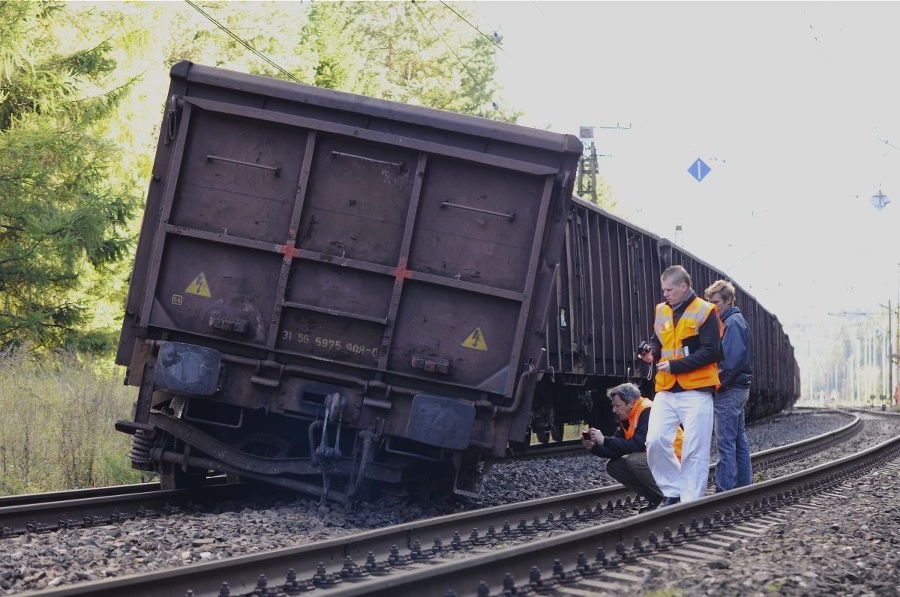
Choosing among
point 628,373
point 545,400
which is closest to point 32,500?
point 545,400

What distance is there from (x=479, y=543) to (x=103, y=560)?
90.1 inches

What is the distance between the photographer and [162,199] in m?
7.86

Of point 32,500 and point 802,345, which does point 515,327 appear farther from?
point 802,345

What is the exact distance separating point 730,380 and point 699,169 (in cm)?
1812

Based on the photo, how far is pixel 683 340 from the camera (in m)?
7.71

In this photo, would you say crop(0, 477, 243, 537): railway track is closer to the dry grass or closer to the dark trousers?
the dry grass

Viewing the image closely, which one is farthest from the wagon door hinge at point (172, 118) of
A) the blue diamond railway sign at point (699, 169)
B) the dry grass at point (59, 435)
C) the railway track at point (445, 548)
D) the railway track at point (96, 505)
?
the blue diamond railway sign at point (699, 169)

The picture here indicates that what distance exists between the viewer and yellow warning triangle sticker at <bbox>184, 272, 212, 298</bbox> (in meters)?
7.86

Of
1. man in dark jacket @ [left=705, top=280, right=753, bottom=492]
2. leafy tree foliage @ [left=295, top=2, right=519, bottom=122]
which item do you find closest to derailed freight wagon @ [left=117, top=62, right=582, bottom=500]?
man in dark jacket @ [left=705, top=280, right=753, bottom=492]

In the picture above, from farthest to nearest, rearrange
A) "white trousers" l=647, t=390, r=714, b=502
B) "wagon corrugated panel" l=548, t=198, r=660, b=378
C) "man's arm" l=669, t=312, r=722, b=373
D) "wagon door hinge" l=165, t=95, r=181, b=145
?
"wagon corrugated panel" l=548, t=198, r=660, b=378 → "wagon door hinge" l=165, t=95, r=181, b=145 → "white trousers" l=647, t=390, r=714, b=502 → "man's arm" l=669, t=312, r=722, b=373

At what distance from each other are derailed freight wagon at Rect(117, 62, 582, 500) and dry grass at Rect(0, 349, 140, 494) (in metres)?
A: 2.65

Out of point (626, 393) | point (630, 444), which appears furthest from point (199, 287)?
point (630, 444)

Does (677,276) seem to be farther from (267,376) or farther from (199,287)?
(199,287)

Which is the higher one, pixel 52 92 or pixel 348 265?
pixel 52 92
